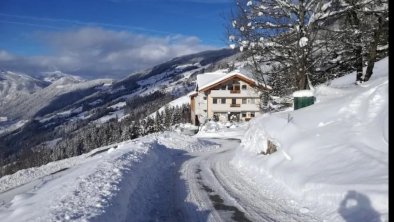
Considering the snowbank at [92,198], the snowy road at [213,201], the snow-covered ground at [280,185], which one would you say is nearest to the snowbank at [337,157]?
the snow-covered ground at [280,185]

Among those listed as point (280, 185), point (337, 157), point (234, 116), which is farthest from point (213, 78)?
point (337, 157)

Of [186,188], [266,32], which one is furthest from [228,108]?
[186,188]

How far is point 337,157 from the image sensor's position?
36.0 ft

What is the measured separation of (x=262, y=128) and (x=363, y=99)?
22.6 feet

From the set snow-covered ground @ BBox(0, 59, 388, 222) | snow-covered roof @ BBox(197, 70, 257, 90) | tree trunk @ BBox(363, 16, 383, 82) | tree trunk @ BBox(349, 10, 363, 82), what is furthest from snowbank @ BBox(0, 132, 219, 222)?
snow-covered roof @ BBox(197, 70, 257, 90)

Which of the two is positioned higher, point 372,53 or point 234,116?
point 372,53

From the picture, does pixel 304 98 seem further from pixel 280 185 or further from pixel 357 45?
pixel 280 185

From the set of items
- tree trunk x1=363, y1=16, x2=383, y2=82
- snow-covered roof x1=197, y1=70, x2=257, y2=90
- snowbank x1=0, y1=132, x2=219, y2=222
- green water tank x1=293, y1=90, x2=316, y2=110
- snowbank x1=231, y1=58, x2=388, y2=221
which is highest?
snow-covered roof x1=197, y1=70, x2=257, y2=90

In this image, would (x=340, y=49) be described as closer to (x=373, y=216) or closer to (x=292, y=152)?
(x=292, y=152)

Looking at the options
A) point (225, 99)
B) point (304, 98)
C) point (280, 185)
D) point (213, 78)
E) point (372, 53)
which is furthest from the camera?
point (213, 78)

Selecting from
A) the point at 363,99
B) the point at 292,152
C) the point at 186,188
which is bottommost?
the point at 186,188

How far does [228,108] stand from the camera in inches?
2992

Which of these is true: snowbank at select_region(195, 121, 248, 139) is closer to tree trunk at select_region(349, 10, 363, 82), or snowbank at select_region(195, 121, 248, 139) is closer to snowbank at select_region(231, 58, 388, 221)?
tree trunk at select_region(349, 10, 363, 82)

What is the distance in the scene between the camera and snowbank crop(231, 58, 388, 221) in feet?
28.3
